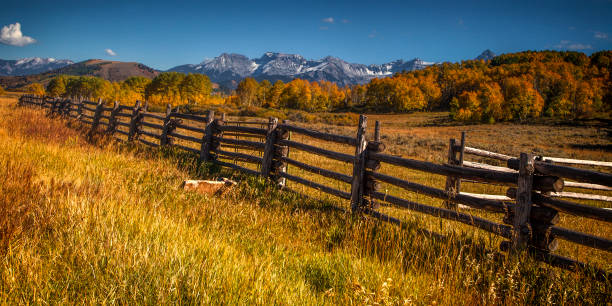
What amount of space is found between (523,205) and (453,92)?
120385 mm

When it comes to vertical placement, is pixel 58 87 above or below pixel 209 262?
above

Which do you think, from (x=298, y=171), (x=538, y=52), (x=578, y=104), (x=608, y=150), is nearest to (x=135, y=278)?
(x=298, y=171)

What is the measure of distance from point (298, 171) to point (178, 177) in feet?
16.9

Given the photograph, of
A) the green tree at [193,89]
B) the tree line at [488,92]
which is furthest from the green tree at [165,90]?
the tree line at [488,92]

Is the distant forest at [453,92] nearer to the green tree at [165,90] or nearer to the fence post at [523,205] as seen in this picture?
the green tree at [165,90]

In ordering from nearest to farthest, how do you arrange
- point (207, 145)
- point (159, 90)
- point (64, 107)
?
point (207, 145) → point (64, 107) → point (159, 90)

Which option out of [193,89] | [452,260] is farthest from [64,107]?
[193,89]

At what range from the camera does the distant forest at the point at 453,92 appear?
70500 millimetres

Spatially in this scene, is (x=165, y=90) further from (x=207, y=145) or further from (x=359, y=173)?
(x=359, y=173)

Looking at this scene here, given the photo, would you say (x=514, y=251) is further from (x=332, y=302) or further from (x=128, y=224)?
(x=128, y=224)

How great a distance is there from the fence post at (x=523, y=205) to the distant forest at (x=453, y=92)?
73292 millimetres

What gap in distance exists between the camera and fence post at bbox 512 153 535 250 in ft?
12.0

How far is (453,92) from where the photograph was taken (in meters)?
111

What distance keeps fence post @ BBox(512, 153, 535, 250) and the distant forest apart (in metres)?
73.3
